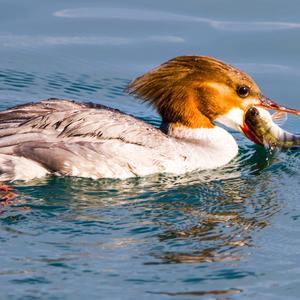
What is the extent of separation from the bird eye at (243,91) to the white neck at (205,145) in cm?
56

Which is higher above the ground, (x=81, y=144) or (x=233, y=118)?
(x=233, y=118)

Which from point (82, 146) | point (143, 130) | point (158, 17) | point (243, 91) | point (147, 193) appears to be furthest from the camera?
point (158, 17)

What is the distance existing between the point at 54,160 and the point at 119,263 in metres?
2.42

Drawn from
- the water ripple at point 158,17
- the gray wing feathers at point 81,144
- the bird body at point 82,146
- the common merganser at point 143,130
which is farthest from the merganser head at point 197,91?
the water ripple at point 158,17

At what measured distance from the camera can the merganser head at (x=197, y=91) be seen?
11852 mm

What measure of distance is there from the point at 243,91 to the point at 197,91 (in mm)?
508

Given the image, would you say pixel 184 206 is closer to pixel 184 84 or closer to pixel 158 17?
pixel 184 84

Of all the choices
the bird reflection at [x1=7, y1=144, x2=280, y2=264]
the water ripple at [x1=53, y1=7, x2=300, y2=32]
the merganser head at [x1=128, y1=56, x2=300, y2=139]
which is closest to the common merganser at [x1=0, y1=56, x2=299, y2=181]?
the merganser head at [x1=128, y1=56, x2=300, y2=139]

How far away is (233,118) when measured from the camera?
39.7 feet

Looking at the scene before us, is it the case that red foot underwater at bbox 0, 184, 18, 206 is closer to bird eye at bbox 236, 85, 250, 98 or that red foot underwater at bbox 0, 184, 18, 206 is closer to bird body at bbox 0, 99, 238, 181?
Result: bird body at bbox 0, 99, 238, 181

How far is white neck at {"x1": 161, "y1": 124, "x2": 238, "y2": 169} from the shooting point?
11758 mm

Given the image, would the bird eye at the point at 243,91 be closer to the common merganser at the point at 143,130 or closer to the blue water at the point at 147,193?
the common merganser at the point at 143,130

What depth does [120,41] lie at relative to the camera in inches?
607

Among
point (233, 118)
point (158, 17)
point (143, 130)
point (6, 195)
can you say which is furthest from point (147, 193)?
point (158, 17)
